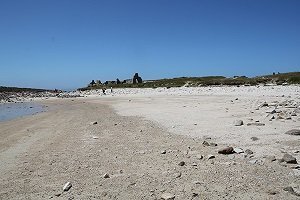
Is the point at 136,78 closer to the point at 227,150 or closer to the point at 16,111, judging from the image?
the point at 16,111

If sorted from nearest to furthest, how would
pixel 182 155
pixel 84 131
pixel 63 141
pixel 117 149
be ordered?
1. pixel 182 155
2. pixel 117 149
3. pixel 63 141
4. pixel 84 131

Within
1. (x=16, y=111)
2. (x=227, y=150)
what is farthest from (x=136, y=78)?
(x=227, y=150)

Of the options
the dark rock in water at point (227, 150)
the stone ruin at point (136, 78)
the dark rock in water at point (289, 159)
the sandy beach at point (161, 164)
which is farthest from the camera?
the stone ruin at point (136, 78)

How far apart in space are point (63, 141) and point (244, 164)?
7244mm

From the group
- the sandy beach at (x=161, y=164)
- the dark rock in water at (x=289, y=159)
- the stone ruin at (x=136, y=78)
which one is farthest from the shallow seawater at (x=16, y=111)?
the stone ruin at (x=136, y=78)

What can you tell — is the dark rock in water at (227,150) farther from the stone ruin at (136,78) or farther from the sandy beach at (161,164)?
the stone ruin at (136,78)

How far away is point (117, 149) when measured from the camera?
10070 mm

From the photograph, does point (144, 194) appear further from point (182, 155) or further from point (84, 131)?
point (84, 131)

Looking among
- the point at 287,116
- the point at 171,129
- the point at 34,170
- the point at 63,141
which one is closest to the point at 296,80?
the point at 287,116

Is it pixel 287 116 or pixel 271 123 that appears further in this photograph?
pixel 287 116

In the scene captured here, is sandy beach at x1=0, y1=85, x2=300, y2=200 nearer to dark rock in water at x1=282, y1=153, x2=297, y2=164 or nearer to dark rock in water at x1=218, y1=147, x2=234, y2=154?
dark rock in water at x1=282, y1=153, x2=297, y2=164

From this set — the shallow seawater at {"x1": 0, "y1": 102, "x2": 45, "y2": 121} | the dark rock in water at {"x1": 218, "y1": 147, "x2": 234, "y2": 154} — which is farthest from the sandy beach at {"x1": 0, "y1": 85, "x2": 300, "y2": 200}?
the shallow seawater at {"x1": 0, "y1": 102, "x2": 45, "y2": 121}

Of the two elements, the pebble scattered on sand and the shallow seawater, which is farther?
the shallow seawater

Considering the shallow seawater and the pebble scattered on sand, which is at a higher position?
the pebble scattered on sand
